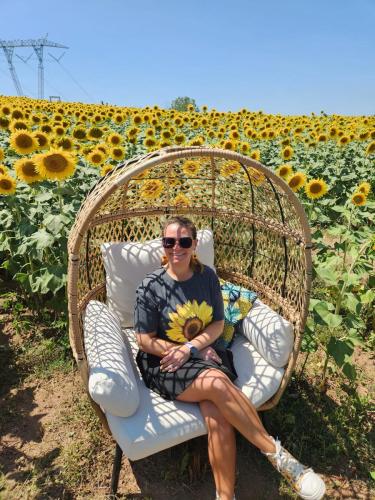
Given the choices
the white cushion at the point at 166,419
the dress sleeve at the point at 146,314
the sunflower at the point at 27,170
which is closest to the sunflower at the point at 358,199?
the white cushion at the point at 166,419

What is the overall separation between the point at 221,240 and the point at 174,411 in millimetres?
1670

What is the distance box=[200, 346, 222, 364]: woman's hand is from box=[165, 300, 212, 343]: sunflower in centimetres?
11

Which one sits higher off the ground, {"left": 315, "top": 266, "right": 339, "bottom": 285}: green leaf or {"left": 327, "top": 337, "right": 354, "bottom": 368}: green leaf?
{"left": 315, "top": 266, "right": 339, "bottom": 285}: green leaf

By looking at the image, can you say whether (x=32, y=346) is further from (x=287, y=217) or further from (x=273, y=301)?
(x=287, y=217)

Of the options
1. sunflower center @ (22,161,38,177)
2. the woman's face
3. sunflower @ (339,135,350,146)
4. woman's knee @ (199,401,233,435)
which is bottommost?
woman's knee @ (199,401,233,435)

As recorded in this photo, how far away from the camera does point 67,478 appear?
7.41 feet

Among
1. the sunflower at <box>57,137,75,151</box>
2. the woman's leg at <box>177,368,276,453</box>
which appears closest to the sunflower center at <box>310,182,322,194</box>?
the woman's leg at <box>177,368,276,453</box>

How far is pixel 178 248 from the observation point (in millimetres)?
A: 2314

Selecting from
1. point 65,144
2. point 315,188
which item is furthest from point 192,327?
point 65,144

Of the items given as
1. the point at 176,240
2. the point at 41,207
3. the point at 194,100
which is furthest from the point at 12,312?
the point at 194,100

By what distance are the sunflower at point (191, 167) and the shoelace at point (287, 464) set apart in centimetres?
202

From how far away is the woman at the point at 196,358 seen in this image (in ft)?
6.55

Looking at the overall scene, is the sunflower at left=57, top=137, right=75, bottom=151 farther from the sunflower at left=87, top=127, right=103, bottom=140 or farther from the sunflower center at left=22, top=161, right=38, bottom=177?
Answer: the sunflower at left=87, top=127, right=103, bottom=140

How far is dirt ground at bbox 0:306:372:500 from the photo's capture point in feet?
7.23
